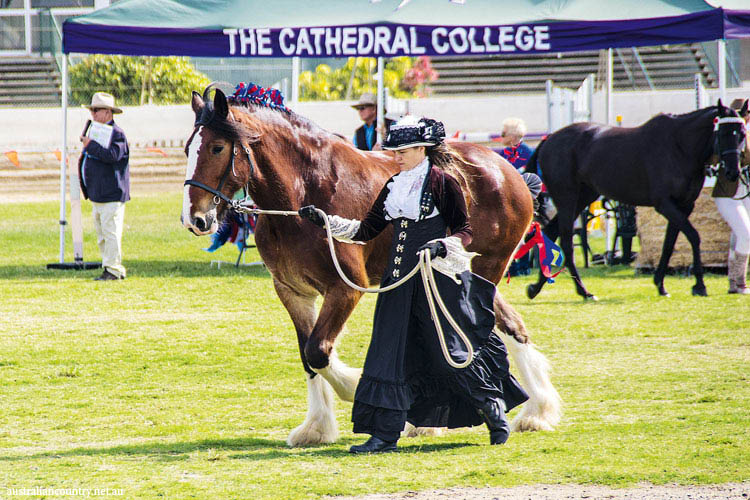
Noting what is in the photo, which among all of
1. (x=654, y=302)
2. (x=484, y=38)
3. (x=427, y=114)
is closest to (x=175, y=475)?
(x=654, y=302)

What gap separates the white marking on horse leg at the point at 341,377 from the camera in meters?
6.06

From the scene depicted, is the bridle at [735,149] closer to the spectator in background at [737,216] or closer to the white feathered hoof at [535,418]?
the spectator in background at [737,216]

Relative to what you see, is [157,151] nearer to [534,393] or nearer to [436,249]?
[534,393]

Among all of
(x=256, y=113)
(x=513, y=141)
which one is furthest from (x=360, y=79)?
(x=256, y=113)

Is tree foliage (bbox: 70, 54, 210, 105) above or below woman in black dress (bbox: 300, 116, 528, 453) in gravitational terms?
above

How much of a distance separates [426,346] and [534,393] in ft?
3.42

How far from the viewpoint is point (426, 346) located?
5766 millimetres

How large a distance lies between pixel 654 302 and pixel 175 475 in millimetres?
7426

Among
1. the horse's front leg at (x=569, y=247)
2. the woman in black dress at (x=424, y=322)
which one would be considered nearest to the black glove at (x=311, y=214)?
the woman in black dress at (x=424, y=322)

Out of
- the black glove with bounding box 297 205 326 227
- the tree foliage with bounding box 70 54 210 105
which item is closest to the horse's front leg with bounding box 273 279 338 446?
the black glove with bounding box 297 205 326 227

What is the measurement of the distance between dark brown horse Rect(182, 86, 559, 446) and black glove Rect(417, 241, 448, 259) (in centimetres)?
60

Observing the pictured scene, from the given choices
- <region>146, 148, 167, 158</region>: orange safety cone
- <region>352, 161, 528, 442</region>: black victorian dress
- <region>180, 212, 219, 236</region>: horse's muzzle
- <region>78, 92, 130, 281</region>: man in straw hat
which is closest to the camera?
<region>352, 161, 528, 442</region>: black victorian dress

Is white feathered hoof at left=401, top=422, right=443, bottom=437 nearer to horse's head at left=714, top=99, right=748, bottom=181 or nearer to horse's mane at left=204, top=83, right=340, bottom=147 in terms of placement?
horse's mane at left=204, top=83, right=340, bottom=147

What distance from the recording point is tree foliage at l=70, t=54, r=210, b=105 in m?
26.2
